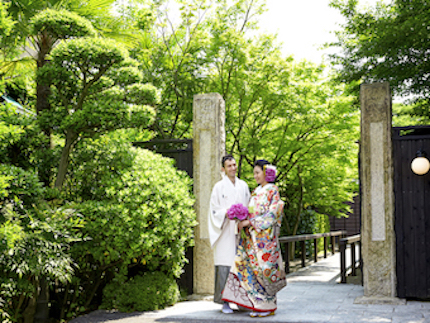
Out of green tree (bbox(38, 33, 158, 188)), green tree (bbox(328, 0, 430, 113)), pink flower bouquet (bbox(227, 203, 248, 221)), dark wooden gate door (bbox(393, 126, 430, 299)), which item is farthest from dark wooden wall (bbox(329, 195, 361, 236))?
green tree (bbox(38, 33, 158, 188))

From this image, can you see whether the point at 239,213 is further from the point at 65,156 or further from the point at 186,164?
the point at 65,156

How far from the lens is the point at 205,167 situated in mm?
6945

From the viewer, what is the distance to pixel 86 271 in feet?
20.4

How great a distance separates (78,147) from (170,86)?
158 inches

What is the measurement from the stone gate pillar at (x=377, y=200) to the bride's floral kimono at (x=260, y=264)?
5.05 feet

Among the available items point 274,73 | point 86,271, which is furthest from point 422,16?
point 86,271

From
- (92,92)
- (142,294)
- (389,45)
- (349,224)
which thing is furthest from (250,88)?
(349,224)

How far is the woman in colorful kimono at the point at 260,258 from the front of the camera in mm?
5500

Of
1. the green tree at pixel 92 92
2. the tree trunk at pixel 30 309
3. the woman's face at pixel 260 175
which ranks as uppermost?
the green tree at pixel 92 92

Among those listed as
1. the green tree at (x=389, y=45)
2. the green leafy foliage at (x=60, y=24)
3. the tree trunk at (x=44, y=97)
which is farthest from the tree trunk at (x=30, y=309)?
the green tree at (x=389, y=45)

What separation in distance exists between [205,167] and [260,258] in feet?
6.22

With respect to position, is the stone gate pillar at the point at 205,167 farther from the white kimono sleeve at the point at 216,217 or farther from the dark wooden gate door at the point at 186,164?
the white kimono sleeve at the point at 216,217

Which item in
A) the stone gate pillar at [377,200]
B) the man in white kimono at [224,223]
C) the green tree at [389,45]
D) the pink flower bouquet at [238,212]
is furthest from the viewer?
the green tree at [389,45]

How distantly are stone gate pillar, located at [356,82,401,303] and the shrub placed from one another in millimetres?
2603
